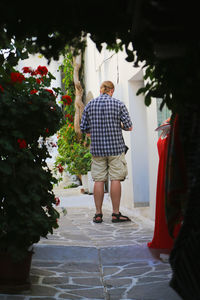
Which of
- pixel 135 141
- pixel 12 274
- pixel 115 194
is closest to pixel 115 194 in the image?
pixel 115 194

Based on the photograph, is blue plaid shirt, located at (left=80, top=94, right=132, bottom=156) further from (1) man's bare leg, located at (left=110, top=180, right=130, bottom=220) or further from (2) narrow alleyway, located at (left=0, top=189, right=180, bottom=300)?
(2) narrow alleyway, located at (left=0, top=189, right=180, bottom=300)

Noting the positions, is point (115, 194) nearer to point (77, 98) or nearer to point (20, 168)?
point (20, 168)

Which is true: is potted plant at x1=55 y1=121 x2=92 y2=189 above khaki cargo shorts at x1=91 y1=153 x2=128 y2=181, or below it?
above

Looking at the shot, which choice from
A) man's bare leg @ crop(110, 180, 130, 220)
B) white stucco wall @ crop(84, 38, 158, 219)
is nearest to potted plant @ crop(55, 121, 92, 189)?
white stucco wall @ crop(84, 38, 158, 219)

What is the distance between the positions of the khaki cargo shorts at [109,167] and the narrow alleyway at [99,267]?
67 cm

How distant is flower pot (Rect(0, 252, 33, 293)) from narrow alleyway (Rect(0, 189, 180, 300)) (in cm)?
7

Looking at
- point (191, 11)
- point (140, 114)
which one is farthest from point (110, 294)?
point (140, 114)

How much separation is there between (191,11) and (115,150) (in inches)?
195

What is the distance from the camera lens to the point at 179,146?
6.28ft

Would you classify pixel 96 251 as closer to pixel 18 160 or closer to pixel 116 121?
pixel 18 160

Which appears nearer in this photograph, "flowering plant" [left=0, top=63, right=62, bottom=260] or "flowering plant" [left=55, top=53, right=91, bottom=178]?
"flowering plant" [left=0, top=63, right=62, bottom=260]

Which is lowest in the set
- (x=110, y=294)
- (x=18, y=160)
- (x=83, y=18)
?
(x=110, y=294)

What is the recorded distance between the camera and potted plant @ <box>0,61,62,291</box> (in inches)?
121

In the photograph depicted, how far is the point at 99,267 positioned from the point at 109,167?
249cm
